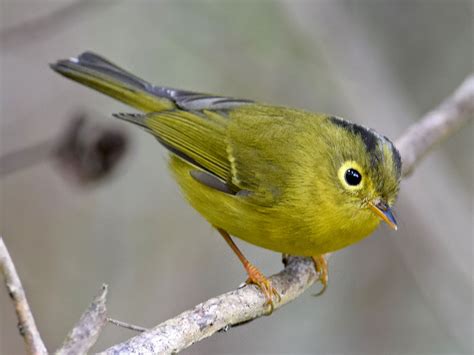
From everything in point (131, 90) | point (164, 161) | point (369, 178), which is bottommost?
point (369, 178)

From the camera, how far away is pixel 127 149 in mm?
4816

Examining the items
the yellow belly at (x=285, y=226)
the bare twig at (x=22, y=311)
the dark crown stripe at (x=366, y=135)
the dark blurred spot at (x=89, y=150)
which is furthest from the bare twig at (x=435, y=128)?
the bare twig at (x=22, y=311)

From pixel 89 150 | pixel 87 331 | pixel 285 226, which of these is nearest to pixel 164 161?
pixel 89 150

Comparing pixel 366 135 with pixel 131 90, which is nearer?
pixel 366 135

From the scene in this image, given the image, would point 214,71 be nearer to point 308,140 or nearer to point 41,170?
point 41,170

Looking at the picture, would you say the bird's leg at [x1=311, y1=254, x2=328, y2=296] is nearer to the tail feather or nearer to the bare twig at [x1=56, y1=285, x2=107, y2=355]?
the tail feather

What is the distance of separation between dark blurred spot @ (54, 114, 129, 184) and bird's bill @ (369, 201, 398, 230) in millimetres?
1775

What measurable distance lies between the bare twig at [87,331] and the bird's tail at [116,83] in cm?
287

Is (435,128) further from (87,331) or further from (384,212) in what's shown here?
(87,331)

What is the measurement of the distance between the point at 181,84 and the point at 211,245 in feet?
6.10

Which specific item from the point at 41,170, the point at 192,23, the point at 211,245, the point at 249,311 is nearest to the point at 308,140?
the point at 249,311

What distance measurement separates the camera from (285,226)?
13.1 feet

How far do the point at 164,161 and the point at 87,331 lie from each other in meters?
4.82

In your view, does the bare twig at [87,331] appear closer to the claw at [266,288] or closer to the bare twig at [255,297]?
the bare twig at [255,297]
